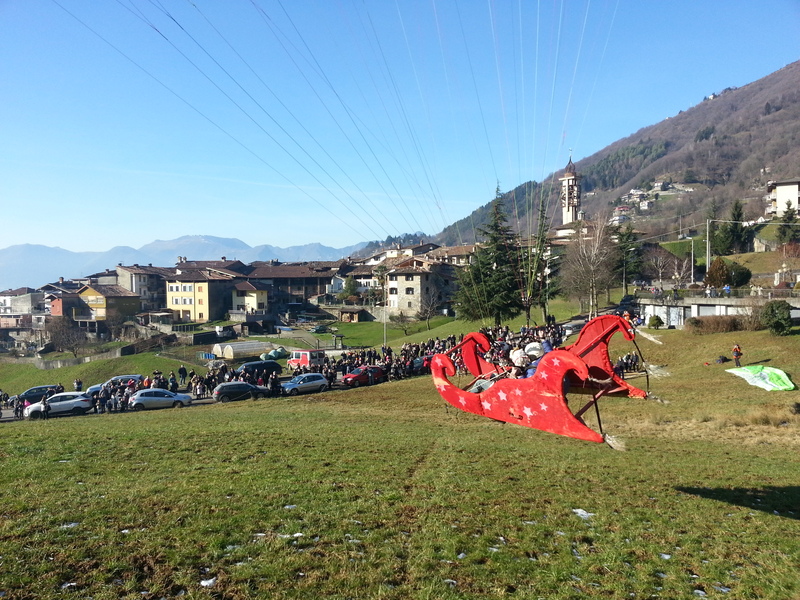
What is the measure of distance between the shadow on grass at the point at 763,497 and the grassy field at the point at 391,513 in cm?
7

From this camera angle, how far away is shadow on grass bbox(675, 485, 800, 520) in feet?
42.3

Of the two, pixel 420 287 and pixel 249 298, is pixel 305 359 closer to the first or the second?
pixel 420 287

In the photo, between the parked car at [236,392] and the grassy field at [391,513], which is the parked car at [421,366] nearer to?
the parked car at [236,392]

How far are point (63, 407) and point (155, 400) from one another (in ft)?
15.2

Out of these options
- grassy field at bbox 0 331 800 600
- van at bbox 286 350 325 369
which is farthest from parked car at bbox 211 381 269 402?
van at bbox 286 350 325 369

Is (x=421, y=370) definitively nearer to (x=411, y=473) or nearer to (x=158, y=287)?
(x=411, y=473)

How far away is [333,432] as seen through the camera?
20.6m

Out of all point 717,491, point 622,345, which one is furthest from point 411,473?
point 622,345

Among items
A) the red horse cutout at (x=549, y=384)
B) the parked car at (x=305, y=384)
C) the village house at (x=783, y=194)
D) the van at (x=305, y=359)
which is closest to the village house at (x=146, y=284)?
the van at (x=305, y=359)

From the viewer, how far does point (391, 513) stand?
1098 centimetres

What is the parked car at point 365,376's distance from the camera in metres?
38.6

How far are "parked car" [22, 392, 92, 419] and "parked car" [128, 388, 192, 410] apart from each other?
2352 millimetres

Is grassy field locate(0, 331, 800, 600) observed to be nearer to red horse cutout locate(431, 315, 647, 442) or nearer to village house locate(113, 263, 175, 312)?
red horse cutout locate(431, 315, 647, 442)

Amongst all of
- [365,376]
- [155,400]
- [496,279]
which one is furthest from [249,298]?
[155,400]
